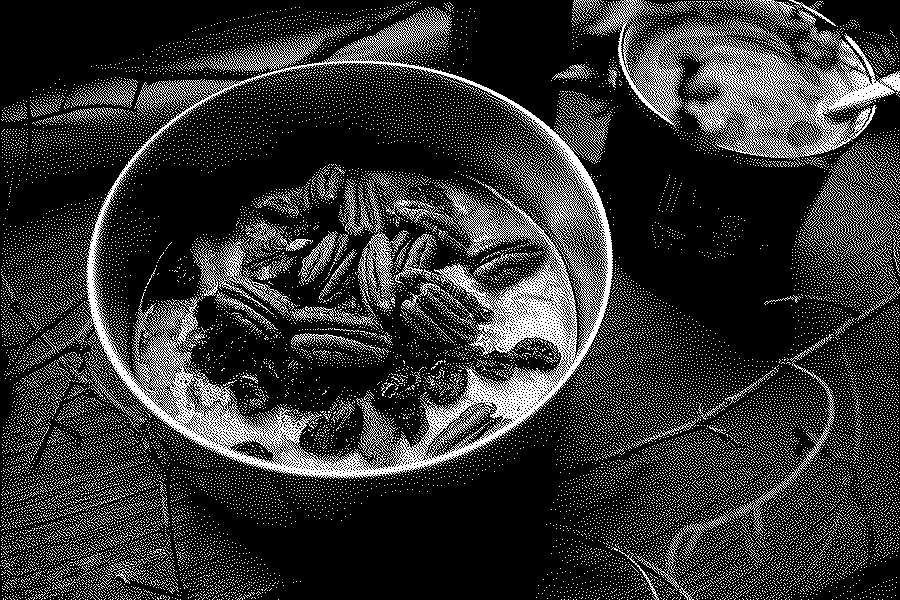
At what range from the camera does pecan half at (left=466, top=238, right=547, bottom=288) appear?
55 centimetres

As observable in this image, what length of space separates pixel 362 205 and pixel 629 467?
25cm

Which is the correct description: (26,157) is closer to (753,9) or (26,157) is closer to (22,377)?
(22,377)

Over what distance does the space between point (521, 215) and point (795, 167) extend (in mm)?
172

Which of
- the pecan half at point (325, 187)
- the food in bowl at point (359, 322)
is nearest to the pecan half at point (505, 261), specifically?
the food in bowl at point (359, 322)

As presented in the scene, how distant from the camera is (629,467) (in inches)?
22.4

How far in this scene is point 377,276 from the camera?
556 millimetres

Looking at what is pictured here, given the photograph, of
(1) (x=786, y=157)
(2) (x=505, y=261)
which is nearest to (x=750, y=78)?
(1) (x=786, y=157)

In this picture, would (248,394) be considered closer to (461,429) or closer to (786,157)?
(461,429)

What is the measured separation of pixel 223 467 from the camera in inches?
21.2

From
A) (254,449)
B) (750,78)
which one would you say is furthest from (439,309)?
(750,78)

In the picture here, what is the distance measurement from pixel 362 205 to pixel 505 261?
0.11 meters

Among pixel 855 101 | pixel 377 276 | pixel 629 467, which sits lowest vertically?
pixel 629 467

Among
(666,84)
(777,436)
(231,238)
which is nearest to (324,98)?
(231,238)

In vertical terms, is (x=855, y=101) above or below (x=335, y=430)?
above
